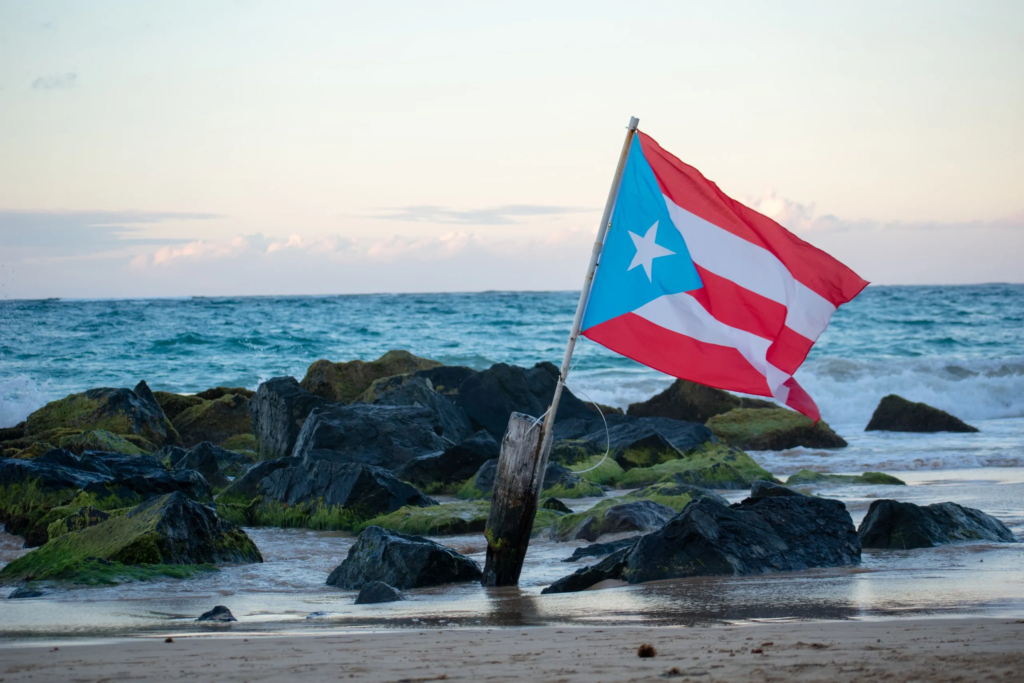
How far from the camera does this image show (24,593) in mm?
5586

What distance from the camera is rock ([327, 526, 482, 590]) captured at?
5.88 metres

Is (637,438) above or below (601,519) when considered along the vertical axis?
above

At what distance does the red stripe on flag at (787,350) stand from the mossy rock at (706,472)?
195 inches

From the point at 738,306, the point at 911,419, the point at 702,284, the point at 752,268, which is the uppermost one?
the point at 752,268

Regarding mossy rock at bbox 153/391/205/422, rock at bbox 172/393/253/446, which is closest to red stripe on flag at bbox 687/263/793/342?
rock at bbox 172/393/253/446

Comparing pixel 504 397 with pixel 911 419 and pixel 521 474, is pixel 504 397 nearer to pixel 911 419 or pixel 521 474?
pixel 911 419

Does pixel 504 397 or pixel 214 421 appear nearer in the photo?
pixel 504 397

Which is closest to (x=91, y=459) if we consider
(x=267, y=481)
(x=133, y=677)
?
(x=267, y=481)

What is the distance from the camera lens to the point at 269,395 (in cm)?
1268

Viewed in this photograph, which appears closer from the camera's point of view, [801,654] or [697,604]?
[801,654]

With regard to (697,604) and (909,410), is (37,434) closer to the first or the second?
(697,604)

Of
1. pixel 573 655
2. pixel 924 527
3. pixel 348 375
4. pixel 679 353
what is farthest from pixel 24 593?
pixel 348 375

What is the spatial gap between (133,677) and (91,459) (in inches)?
278

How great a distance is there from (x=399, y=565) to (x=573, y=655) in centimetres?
277
